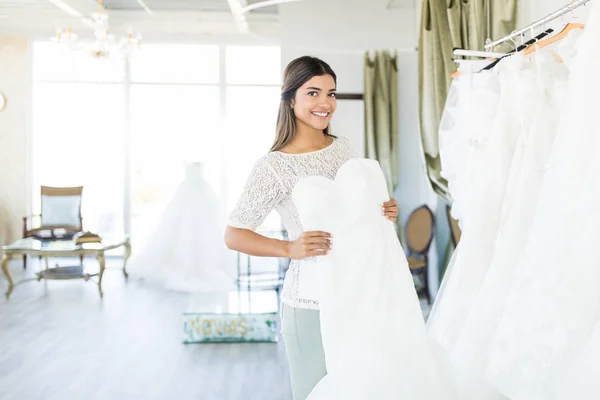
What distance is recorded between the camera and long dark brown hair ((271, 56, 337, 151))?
148cm

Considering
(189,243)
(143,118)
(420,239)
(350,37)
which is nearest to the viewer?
(420,239)

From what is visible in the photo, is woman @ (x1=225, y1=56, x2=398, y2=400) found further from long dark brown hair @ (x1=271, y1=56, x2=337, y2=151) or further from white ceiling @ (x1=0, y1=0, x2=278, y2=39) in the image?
white ceiling @ (x1=0, y1=0, x2=278, y2=39)

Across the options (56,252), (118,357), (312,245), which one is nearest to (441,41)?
(312,245)

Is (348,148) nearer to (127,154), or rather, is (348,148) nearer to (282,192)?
(282,192)

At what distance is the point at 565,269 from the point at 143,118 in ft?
23.2

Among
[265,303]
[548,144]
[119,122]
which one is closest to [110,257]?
[119,122]

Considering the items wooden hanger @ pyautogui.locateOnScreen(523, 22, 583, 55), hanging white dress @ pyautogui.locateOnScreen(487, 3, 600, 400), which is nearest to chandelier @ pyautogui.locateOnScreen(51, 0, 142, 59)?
wooden hanger @ pyautogui.locateOnScreen(523, 22, 583, 55)

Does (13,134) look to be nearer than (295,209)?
No

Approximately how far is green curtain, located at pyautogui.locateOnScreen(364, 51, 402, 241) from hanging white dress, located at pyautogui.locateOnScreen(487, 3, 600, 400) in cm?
458

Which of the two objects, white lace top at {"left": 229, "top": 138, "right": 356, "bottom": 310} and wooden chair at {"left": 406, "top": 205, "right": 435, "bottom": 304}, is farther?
wooden chair at {"left": 406, "top": 205, "right": 435, "bottom": 304}

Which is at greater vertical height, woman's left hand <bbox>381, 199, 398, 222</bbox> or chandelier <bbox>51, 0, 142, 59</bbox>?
chandelier <bbox>51, 0, 142, 59</bbox>

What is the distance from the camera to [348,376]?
4.46 ft

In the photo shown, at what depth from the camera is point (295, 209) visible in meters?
1.51

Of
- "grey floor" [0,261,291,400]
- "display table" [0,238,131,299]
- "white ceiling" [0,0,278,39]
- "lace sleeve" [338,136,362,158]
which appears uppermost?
"white ceiling" [0,0,278,39]
